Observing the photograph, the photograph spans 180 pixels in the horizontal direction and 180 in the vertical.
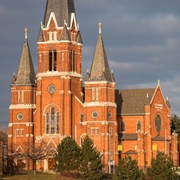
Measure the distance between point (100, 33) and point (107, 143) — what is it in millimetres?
19916

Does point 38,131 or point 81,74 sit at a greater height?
point 81,74

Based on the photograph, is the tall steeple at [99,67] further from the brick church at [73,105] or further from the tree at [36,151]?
the tree at [36,151]

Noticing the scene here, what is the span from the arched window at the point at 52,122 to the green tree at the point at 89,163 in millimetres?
23599

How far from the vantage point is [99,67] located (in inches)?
6358

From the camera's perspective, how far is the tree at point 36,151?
503 ft

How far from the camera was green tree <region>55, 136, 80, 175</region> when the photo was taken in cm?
13762

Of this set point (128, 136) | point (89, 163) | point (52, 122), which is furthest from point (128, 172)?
point (128, 136)

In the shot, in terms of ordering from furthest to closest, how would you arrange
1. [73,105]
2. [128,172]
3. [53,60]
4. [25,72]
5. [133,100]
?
[133,100] < [25,72] < [53,60] < [73,105] < [128,172]

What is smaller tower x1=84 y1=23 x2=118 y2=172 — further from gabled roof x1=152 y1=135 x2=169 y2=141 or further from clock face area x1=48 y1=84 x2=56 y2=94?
gabled roof x1=152 y1=135 x2=169 y2=141

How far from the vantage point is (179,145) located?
182250mm

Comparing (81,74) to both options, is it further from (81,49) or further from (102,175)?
(102,175)

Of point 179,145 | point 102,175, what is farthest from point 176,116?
point 102,175

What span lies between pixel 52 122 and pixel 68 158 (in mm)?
25763

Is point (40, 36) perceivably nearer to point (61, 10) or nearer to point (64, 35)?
point (64, 35)
